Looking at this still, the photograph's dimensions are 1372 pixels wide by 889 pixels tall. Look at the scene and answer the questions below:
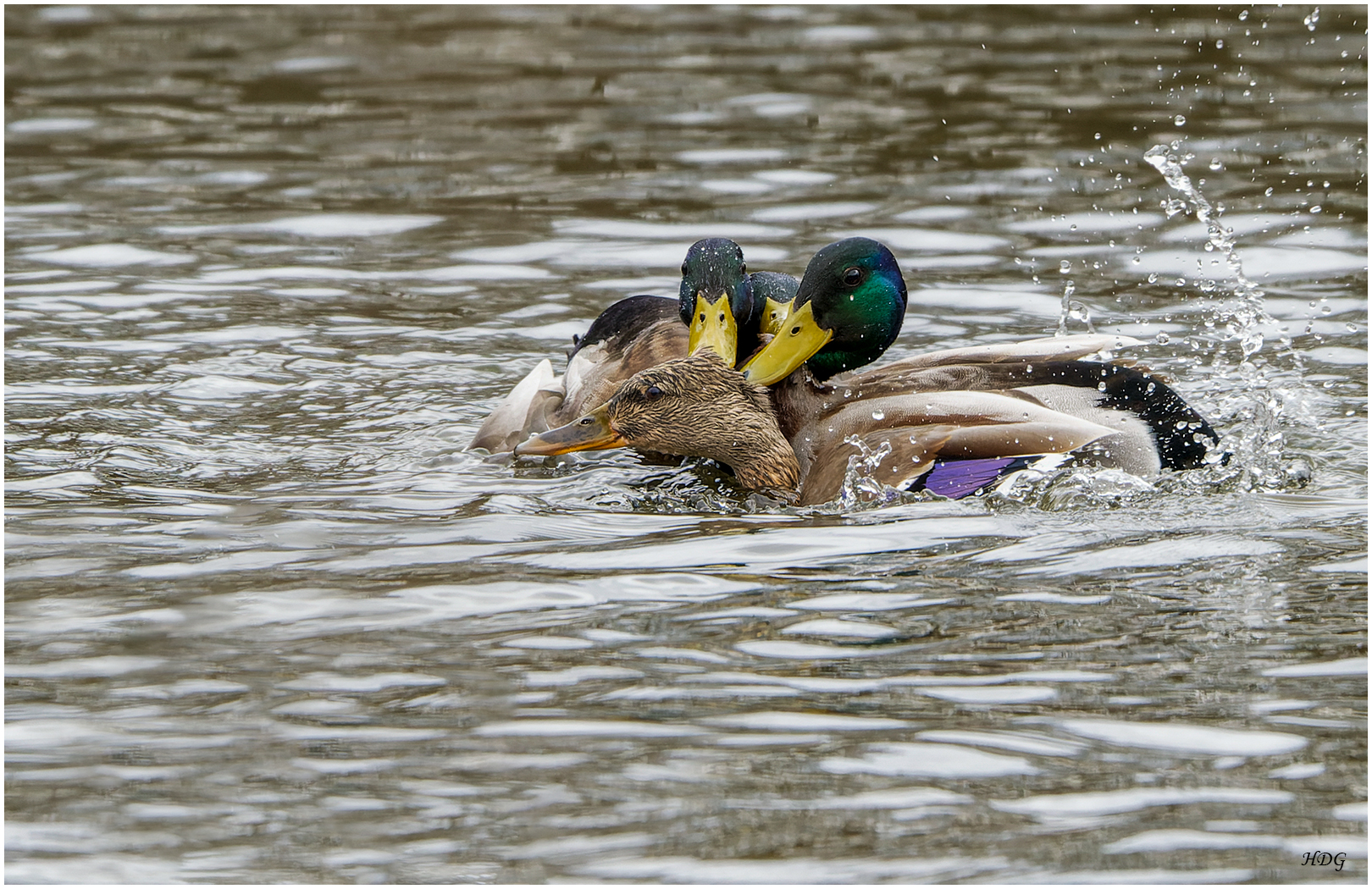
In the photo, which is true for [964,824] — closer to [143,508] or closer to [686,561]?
[686,561]

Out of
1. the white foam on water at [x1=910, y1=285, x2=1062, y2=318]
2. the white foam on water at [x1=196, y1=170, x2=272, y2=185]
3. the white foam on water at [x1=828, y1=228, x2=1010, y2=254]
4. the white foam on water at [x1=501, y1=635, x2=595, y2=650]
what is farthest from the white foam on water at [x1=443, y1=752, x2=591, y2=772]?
the white foam on water at [x1=196, y1=170, x2=272, y2=185]

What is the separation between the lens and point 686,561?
20.8 feet

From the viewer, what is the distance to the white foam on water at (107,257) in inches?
432

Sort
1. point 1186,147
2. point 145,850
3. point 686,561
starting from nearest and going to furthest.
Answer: point 145,850 < point 686,561 < point 1186,147

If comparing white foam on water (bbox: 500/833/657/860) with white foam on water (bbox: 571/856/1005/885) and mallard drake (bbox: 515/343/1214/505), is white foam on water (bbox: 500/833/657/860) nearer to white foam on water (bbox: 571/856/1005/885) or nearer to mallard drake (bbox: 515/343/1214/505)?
white foam on water (bbox: 571/856/1005/885)

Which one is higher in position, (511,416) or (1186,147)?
(1186,147)

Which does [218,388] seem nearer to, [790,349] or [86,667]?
[790,349]

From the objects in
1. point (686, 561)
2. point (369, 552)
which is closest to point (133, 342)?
point (369, 552)

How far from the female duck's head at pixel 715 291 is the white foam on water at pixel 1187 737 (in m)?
3.53

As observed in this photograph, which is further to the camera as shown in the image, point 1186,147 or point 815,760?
point 1186,147

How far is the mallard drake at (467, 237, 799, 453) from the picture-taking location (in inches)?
321

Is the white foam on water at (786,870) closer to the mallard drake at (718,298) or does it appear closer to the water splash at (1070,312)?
the mallard drake at (718,298)

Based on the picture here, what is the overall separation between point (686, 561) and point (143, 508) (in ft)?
6.84

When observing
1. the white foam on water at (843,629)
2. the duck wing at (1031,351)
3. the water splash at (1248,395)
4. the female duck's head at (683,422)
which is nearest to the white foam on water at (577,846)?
the white foam on water at (843,629)
